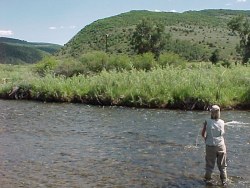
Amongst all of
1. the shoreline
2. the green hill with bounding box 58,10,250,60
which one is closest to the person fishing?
the shoreline

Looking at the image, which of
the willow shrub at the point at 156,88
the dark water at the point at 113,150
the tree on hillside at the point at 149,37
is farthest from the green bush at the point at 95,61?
the tree on hillside at the point at 149,37

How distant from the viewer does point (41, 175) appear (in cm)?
1416

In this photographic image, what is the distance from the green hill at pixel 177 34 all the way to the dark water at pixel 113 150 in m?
76.6

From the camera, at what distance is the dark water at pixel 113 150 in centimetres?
1375

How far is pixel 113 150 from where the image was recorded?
695 inches

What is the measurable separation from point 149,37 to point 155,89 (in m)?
62.5

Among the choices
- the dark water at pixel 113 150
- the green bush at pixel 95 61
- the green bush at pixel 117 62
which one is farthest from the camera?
the green bush at pixel 95 61

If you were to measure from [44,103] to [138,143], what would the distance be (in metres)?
19.2

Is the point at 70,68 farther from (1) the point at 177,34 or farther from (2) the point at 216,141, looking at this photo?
(1) the point at 177,34

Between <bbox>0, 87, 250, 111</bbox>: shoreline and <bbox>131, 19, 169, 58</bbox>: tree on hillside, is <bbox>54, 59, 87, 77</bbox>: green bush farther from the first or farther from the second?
<bbox>131, 19, 169, 58</bbox>: tree on hillside

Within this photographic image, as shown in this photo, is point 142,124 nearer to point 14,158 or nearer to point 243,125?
point 243,125

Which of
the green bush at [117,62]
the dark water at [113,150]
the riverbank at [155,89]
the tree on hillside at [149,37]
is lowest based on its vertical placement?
the dark water at [113,150]

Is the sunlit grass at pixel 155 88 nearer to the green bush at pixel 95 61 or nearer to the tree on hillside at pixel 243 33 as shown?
the green bush at pixel 95 61

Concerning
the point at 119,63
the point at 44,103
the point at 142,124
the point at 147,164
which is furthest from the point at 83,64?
the point at 147,164
